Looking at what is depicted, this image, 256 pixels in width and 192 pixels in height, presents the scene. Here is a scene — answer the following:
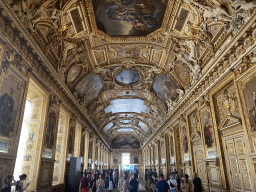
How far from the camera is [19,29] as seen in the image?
6.25 meters

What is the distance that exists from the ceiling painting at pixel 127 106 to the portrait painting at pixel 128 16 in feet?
36.2

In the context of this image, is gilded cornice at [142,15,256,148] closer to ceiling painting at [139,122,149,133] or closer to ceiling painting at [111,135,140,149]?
ceiling painting at [139,122,149,133]

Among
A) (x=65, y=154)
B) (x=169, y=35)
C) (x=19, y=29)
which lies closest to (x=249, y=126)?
(x=169, y=35)

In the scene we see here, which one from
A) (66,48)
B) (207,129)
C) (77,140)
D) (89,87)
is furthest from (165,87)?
(66,48)

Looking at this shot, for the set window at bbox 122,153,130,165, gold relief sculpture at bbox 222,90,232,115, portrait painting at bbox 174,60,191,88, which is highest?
portrait painting at bbox 174,60,191,88

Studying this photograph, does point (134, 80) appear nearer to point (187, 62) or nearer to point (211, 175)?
point (187, 62)

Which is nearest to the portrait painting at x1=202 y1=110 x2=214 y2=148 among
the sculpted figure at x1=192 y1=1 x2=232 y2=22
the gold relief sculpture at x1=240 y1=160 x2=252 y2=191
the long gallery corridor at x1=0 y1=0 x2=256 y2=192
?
the long gallery corridor at x1=0 y1=0 x2=256 y2=192

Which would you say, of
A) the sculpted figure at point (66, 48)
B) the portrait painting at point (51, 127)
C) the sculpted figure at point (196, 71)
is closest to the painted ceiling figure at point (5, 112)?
the portrait painting at point (51, 127)

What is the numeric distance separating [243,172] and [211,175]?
2553 millimetres

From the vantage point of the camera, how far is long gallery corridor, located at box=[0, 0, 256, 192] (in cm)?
626

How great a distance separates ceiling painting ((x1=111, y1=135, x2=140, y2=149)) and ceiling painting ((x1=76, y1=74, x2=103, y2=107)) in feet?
96.9

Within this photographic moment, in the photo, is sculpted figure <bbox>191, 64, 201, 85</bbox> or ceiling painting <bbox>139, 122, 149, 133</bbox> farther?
ceiling painting <bbox>139, 122, 149, 133</bbox>

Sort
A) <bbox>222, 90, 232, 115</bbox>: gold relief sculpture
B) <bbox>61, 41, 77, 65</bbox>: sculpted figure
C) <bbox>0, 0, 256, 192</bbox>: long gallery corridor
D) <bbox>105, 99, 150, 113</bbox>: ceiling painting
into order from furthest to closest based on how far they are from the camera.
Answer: <bbox>105, 99, 150, 113</bbox>: ceiling painting
<bbox>61, 41, 77, 65</bbox>: sculpted figure
<bbox>222, 90, 232, 115</bbox>: gold relief sculpture
<bbox>0, 0, 256, 192</bbox>: long gallery corridor

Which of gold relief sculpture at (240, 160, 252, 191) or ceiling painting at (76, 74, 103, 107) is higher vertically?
ceiling painting at (76, 74, 103, 107)
